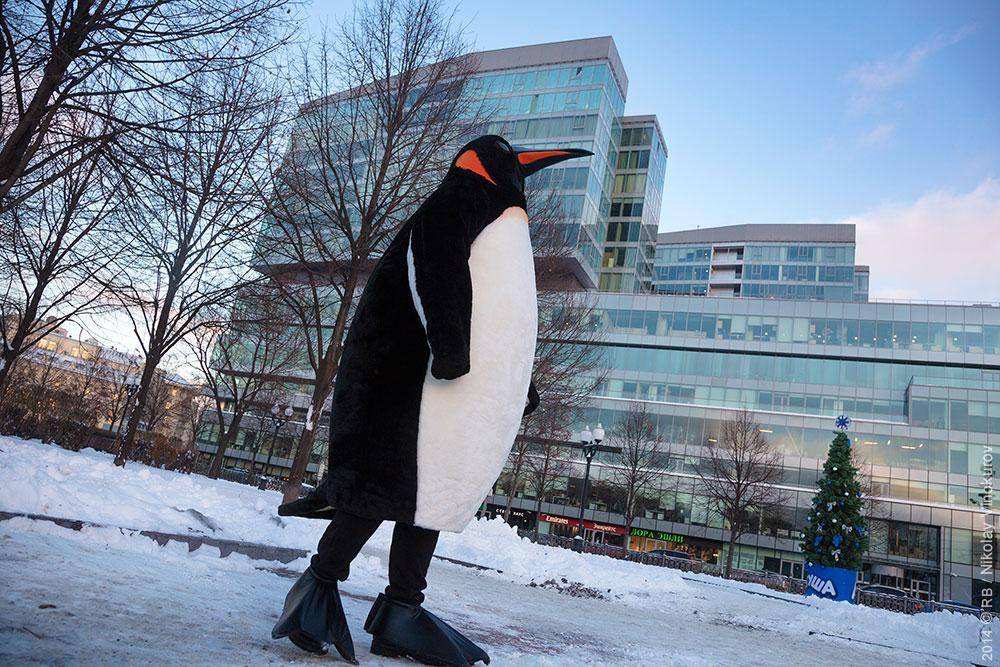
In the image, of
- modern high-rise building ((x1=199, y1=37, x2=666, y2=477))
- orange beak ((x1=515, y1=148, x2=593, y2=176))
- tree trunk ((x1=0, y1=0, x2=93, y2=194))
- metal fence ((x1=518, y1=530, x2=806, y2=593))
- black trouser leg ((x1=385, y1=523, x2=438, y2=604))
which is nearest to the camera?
black trouser leg ((x1=385, y1=523, x2=438, y2=604))

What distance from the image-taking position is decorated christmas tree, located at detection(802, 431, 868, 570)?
2084 centimetres

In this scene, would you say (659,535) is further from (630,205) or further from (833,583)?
(630,205)

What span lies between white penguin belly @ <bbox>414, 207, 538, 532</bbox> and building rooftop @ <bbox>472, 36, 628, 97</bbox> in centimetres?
5122

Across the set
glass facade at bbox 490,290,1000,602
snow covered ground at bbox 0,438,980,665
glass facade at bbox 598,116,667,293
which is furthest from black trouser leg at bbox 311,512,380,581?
glass facade at bbox 598,116,667,293

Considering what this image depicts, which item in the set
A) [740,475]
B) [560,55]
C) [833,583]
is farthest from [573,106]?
[833,583]

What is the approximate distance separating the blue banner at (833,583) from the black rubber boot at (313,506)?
67.3 feet

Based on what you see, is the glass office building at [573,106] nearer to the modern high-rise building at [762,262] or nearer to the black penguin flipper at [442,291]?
the modern high-rise building at [762,262]

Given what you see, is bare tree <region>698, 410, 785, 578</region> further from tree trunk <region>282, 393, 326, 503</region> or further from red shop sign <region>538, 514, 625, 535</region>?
tree trunk <region>282, 393, 326, 503</region>

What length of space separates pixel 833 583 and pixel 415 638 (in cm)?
2045

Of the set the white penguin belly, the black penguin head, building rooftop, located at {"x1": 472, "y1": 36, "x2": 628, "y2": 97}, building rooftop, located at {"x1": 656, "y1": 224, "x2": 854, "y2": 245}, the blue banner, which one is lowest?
the blue banner

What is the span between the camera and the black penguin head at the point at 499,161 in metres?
2.81

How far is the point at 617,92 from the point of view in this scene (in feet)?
179

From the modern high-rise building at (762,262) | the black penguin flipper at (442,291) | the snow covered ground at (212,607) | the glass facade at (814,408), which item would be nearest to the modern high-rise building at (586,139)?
the glass facade at (814,408)

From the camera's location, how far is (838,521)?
830 inches
